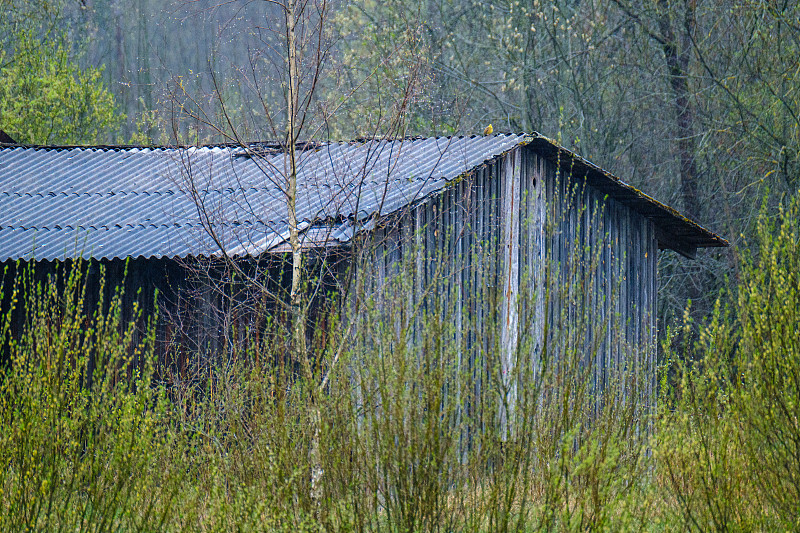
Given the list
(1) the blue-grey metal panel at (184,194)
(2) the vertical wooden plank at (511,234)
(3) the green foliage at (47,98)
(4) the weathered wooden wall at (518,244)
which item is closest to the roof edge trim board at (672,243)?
(4) the weathered wooden wall at (518,244)

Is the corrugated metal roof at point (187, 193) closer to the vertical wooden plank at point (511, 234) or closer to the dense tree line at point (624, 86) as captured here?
the vertical wooden plank at point (511, 234)

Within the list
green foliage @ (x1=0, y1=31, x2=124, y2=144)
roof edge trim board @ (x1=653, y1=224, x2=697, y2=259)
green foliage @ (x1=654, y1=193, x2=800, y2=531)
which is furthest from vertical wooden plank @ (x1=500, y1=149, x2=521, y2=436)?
green foliage @ (x1=0, y1=31, x2=124, y2=144)

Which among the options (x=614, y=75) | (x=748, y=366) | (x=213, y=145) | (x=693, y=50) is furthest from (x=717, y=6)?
(x=748, y=366)

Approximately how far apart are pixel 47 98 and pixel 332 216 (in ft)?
61.9

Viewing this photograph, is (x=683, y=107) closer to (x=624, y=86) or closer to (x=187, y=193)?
(x=624, y=86)

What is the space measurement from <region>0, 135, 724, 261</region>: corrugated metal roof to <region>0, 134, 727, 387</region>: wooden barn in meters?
0.03

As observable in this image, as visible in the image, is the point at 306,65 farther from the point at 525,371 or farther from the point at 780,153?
the point at 780,153

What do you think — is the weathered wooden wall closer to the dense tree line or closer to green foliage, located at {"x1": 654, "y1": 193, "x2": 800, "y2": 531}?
green foliage, located at {"x1": 654, "y1": 193, "x2": 800, "y2": 531}

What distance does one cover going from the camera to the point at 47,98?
25.0 meters

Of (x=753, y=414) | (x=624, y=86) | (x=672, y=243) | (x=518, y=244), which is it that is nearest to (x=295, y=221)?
(x=753, y=414)

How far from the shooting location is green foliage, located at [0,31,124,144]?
24.8 meters

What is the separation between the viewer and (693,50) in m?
18.3

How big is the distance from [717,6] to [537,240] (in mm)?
9474

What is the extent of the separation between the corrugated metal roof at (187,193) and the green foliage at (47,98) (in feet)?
39.7
